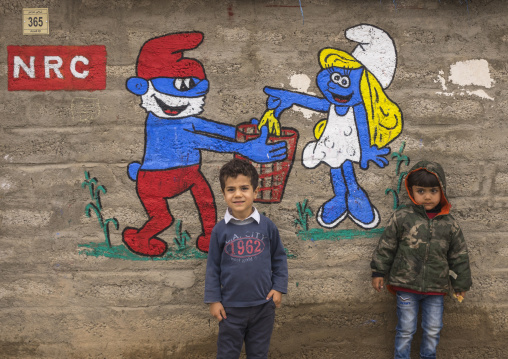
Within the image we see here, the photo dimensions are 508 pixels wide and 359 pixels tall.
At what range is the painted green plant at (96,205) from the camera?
317cm

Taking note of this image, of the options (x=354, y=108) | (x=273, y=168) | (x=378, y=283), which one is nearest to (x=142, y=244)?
(x=273, y=168)

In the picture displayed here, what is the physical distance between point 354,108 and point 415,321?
5.00 feet

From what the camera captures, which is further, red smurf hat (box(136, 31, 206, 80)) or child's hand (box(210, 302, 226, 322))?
red smurf hat (box(136, 31, 206, 80))

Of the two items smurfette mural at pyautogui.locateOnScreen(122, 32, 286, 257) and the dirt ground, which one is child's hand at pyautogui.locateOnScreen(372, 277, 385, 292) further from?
smurfette mural at pyautogui.locateOnScreen(122, 32, 286, 257)

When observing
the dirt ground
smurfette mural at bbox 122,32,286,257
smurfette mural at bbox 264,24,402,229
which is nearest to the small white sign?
smurfette mural at bbox 122,32,286,257

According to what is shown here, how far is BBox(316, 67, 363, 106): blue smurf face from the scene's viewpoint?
3.20m

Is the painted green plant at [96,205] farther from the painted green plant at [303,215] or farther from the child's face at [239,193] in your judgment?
the painted green plant at [303,215]

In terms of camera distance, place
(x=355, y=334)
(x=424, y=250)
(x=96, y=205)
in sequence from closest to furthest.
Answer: (x=424, y=250) → (x=96, y=205) → (x=355, y=334)

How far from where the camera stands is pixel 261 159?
3182 mm

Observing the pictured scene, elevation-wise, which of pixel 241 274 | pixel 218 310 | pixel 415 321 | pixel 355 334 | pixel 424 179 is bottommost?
pixel 355 334

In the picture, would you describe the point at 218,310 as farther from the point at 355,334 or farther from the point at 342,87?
the point at 342,87

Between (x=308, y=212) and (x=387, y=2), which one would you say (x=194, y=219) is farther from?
(x=387, y=2)

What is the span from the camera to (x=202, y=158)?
125 inches

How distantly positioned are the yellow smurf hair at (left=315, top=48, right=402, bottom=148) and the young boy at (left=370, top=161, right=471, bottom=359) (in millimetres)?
326
